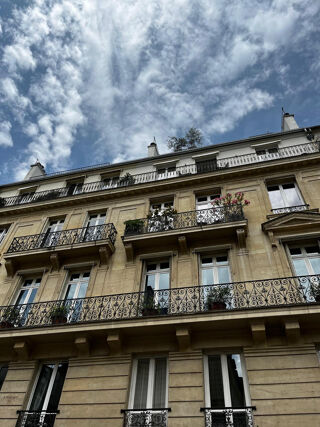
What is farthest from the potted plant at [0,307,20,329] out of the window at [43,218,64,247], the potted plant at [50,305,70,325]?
the window at [43,218,64,247]

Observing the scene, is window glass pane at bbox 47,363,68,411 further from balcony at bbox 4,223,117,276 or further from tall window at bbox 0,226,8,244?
tall window at bbox 0,226,8,244

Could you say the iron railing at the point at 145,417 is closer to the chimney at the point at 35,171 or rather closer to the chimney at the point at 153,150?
the chimney at the point at 153,150

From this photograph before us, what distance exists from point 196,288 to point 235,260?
5.28 ft

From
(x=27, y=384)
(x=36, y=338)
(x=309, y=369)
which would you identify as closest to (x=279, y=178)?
(x=309, y=369)

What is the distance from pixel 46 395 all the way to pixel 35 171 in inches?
554

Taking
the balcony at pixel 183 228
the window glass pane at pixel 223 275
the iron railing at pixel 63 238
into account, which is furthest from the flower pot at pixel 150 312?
the iron railing at pixel 63 238

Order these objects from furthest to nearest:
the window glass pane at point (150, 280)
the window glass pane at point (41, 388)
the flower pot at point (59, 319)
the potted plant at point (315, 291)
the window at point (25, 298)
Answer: the window glass pane at point (150, 280)
the window at point (25, 298)
the flower pot at point (59, 319)
the window glass pane at point (41, 388)
the potted plant at point (315, 291)

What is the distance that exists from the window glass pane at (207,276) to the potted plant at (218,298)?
2.47 feet

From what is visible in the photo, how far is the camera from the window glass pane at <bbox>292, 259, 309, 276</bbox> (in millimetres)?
8671

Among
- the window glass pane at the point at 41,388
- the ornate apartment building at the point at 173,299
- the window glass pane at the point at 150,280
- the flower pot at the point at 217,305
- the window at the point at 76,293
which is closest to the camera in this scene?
the ornate apartment building at the point at 173,299

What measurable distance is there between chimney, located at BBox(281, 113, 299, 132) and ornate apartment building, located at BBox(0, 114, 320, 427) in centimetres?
147

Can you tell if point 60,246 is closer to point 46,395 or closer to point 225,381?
point 46,395

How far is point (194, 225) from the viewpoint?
1060 cm

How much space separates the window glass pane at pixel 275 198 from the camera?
35.9ft
